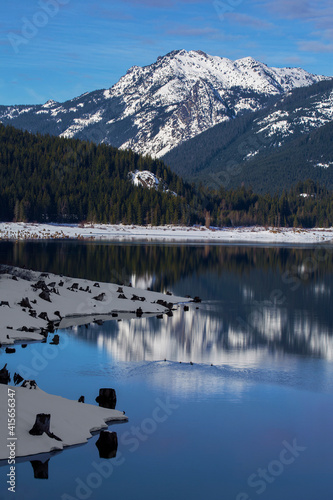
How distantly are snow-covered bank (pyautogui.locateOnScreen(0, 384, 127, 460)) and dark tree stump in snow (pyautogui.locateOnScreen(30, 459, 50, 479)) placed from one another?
0.35 metres

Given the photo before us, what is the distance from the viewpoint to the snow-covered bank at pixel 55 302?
97.7 feet

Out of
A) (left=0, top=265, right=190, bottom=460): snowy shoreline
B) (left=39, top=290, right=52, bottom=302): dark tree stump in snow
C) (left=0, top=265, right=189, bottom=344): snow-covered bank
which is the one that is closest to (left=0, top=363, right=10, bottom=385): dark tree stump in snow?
(left=0, top=265, right=190, bottom=460): snowy shoreline

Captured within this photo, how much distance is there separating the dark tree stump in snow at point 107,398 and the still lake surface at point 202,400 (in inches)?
12.7

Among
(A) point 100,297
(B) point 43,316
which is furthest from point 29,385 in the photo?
(A) point 100,297

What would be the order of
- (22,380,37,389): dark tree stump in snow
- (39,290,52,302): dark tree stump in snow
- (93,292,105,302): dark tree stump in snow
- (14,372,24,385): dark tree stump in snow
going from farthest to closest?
(93,292,105,302): dark tree stump in snow
(39,290,52,302): dark tree stump in snow
(14,372,24,385): dark tree stump in snow
(22,380,37,389): dark tree stump in snow

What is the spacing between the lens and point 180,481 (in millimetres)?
14297

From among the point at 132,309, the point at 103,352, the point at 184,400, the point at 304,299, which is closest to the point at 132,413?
the point at 184,400

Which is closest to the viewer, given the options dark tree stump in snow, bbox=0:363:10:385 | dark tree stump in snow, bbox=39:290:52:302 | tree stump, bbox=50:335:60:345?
dark tree stump in snow, bbox=0:363:10:385

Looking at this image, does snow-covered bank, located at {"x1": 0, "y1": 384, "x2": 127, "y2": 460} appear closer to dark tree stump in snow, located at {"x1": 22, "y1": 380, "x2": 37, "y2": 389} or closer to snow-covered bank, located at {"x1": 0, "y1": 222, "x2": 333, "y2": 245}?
dark tree stump in snow, located at {"x1": 22, "y1": 380, "x2": 37, "y2": 389}

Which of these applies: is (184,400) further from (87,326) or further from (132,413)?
(87,326)

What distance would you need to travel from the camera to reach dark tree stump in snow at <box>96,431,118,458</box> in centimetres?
1556

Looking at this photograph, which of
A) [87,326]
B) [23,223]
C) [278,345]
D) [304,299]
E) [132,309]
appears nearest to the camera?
[278,345]

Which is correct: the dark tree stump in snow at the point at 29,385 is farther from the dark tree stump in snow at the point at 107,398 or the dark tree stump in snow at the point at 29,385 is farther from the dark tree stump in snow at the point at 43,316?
the dark tree stump in snow at the point at 43,316

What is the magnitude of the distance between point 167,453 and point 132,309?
70.4 feet
